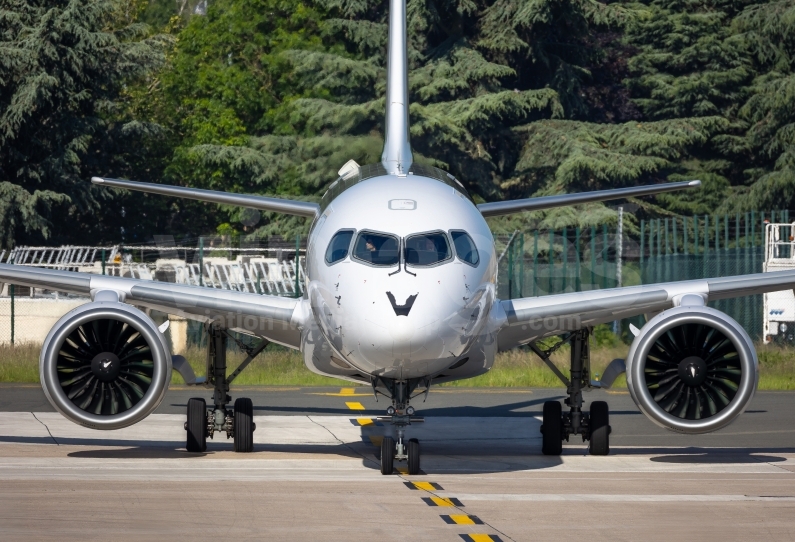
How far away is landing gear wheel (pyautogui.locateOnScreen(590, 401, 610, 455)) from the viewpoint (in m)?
14.2

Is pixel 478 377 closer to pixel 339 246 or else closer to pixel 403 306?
pixel 339 246

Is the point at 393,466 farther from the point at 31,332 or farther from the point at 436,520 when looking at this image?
the point at 31,332

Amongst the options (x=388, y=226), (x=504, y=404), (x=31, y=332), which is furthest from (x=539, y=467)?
(x=31, y=332)

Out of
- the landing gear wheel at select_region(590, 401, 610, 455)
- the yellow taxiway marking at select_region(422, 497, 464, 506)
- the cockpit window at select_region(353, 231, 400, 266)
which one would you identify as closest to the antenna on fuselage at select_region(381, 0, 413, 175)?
the cockpit window at select_region(353, 231, 400, 266)

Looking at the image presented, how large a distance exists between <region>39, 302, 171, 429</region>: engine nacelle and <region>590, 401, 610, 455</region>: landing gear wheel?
489 centimetres

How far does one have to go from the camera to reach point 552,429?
46.7ft

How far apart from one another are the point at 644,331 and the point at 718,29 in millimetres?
34020

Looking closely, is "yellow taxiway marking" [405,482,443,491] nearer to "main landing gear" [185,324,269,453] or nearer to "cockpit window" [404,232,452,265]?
"cockpit window" [404,232,452,265]

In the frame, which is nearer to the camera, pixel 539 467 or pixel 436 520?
pixel 436 520

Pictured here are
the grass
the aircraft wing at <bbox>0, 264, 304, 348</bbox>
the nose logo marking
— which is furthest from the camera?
the grass

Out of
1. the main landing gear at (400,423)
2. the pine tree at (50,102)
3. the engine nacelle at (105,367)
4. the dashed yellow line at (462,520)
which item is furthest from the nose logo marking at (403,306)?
the pine tree at (50,102)

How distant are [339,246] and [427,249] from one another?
0.95 meters

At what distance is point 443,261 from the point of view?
1163cm

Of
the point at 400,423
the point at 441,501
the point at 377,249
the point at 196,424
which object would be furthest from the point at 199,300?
the point at 441,501
